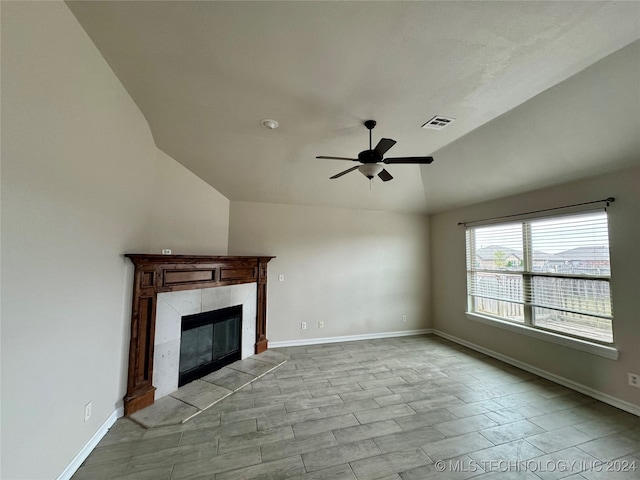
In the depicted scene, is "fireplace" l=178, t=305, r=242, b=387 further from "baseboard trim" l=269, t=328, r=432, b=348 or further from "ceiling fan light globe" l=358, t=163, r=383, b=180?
"ceiling fan light globe" l=358, t=163, r=383, b=180

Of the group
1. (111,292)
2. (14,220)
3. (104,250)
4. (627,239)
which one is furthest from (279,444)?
(627,239)

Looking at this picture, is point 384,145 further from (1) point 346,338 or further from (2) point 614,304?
(1) point 346,338

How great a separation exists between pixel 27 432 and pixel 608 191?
536cm

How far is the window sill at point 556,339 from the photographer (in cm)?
282

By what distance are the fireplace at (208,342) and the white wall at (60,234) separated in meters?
0.71

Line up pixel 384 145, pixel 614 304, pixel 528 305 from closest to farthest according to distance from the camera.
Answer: pixel 384 145
pixel 614 304
pixel 528 305

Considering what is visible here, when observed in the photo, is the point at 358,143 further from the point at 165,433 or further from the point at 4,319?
the point at 165,433

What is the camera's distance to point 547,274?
3.49m

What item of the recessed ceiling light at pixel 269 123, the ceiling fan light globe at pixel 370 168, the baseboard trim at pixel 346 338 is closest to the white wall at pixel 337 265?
the baseboard trim at pixel 346 338

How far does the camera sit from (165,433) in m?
2.29

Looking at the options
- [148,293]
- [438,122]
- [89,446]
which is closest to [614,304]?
[438,122]

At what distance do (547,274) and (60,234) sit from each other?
514 cm

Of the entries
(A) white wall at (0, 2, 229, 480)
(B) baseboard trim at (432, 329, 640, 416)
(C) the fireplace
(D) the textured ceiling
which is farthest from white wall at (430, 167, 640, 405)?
(A) white wall at (0, 2, 229, 480)

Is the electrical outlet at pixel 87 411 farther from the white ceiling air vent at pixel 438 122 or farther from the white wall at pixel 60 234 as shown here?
the white ceiling air vent at pixel 438 122
